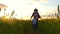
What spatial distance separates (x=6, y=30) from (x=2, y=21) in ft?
3.50

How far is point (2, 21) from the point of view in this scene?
40.4ft

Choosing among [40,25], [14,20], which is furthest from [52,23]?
[14,20]

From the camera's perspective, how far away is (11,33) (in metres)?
11.1

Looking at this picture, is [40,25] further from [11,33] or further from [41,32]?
[11,33]

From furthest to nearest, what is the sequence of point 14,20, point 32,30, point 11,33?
point 14,20
point 32,30
point 11,33

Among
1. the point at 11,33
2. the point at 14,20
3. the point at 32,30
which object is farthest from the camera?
the point at 14,20

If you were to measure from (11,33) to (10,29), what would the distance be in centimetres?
52

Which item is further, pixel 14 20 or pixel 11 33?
pixel 14 20

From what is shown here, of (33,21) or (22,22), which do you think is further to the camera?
(22,22)

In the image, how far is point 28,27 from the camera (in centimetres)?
1216

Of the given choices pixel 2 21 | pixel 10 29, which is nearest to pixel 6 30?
pixel 10 29

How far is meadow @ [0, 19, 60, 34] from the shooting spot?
11.4 meters

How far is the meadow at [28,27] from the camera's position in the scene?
11.4 meters

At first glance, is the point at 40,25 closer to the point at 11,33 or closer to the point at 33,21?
the point at 33,21
